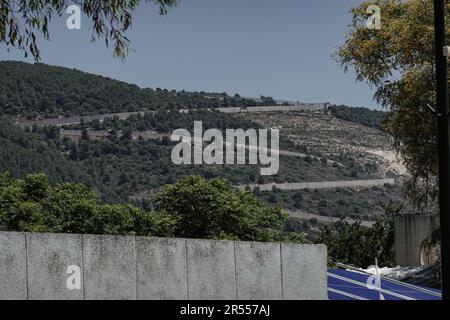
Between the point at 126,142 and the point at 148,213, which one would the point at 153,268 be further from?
the point at 126,142

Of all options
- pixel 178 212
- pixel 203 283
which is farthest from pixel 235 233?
pixel 203 283

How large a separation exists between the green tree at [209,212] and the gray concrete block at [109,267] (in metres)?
53.6

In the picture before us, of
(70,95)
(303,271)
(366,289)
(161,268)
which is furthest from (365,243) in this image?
(70,95)

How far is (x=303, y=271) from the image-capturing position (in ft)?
61.0

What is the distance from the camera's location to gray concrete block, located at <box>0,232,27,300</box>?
13.3 m

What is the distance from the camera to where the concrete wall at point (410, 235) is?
188 ft

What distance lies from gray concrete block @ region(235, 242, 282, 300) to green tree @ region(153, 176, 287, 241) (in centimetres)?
5079

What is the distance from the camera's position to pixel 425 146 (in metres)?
37.9

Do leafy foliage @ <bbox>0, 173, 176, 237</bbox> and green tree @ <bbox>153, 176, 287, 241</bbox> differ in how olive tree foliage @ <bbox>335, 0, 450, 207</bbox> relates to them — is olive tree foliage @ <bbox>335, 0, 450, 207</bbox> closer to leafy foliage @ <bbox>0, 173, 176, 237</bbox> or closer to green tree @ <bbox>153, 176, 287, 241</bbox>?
leafy foliage @ <bbox>0, 173, 176, 237</bbox>

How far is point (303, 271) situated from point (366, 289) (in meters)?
9.11

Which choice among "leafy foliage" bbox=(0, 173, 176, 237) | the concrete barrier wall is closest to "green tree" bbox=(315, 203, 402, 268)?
"leafy foliage" bbox=(0, 173, 176, 237)

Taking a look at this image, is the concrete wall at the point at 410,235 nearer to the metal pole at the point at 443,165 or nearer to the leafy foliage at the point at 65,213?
the leafy foliage at the point at 65,213
